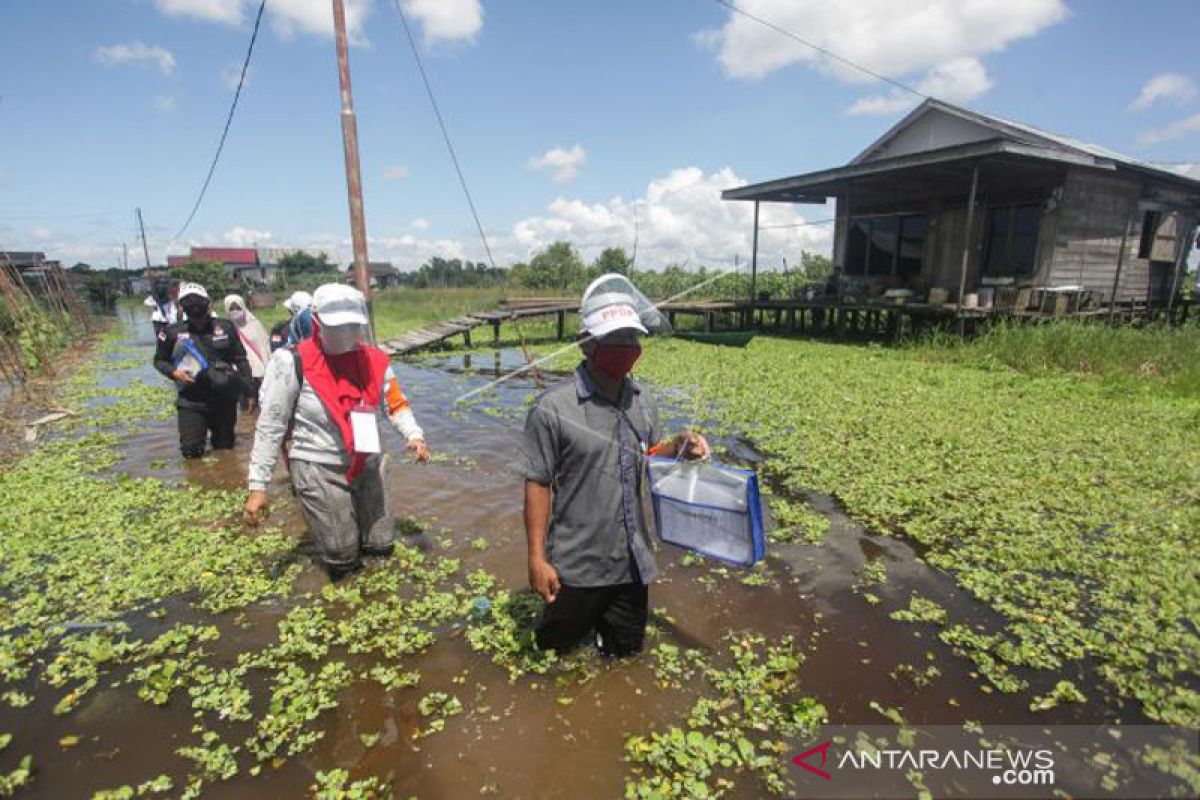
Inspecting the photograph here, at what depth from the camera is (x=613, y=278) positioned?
2.62 metres

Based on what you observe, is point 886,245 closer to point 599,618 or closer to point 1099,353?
point 1099,353

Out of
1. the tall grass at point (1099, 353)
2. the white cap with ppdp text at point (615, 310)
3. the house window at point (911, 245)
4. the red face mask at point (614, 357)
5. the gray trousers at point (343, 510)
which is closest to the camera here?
the white cap with ppdp text at point (615, 310)

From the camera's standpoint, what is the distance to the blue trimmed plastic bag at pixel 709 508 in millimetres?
2709

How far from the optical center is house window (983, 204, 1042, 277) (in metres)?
14.1

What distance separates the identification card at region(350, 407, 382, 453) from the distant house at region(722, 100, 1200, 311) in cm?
1253

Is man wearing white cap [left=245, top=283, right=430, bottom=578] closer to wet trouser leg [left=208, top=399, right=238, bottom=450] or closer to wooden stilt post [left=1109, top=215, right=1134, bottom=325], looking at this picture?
wet trouser leg [left=208, top=399, right=238, bottom=450]

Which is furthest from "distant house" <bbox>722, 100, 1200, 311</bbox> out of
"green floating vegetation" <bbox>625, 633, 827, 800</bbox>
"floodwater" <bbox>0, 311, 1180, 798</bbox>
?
"green floating vegetation" <bbox>625, 633, 827, 800</bbox>

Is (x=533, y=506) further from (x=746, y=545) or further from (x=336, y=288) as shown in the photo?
(x=336, y=288)

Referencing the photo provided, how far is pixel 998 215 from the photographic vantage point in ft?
48.5

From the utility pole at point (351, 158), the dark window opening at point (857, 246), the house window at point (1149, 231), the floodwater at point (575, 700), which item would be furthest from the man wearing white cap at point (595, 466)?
the house window at point (1149, 231)

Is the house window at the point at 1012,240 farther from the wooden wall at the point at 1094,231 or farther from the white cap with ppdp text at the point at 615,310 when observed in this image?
the white cap with ppdp text at the point at 615,310

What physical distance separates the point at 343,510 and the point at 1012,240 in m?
16.4

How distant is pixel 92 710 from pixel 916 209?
18.7 m

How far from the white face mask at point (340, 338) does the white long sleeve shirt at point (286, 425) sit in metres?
0.23
